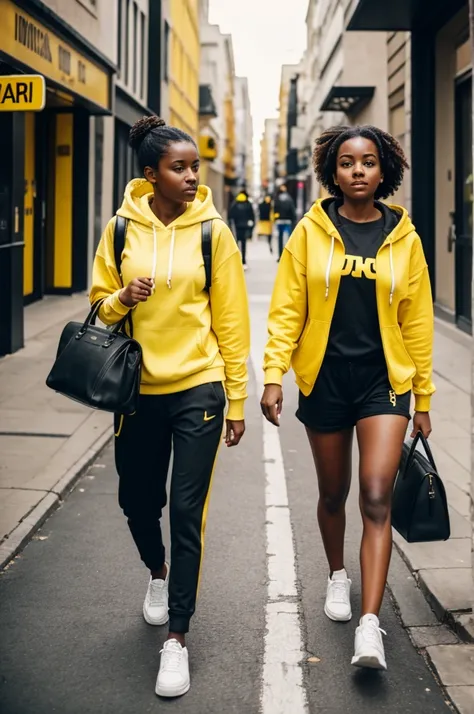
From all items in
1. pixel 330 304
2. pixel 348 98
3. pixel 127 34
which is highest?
pixel 127 34

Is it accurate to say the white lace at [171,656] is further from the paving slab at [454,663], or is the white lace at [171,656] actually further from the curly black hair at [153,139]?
the curly black hair at [153,139]

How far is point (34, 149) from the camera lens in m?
18.2

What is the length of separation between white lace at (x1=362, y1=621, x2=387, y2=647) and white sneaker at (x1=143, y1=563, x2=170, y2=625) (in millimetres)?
992

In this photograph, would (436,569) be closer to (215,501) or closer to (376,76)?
(215,501)

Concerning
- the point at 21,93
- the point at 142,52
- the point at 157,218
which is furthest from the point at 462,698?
the point at 142,52

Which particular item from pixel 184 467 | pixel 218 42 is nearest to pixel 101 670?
pixel 184 467

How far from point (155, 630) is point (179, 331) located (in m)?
1.31

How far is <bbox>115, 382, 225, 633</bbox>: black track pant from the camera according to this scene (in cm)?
395

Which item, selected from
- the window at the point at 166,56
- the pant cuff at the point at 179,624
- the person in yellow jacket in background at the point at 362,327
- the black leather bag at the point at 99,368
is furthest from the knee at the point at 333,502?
the window at the point at 166,56

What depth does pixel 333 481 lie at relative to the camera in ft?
14.5

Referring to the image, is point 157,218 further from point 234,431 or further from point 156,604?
point 156,604

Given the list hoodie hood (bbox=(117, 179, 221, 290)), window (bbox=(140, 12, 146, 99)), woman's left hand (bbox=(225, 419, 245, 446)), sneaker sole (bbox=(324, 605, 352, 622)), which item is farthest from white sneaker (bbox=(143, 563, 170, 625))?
window (bbox=(140, 12, 146, 99))

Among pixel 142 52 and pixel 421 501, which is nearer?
pixel 421 501

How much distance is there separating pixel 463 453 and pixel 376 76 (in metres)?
18.5
